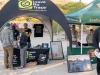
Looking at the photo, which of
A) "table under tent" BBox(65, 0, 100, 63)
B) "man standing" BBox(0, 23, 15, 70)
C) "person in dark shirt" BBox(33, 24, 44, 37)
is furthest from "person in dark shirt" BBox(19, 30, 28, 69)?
"person in dark shirt" BBox(33, 24, 44, 37)

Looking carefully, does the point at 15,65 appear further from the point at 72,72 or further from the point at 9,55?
the point at 72,72

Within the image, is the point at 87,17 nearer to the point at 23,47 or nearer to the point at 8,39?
the point at 23,47

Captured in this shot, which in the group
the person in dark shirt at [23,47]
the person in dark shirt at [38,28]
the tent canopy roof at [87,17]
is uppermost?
the tent canopy roof at [87,17]

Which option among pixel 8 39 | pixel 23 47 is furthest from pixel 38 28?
pixel 8 39

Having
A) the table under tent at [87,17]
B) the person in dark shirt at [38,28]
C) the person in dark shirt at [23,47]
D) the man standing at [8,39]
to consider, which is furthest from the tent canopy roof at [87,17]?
the person in dark shirt at [38,28]

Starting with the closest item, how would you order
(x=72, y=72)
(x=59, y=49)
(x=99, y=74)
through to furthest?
(x=99, y=74)
(x=72, y=72)
(x=59, y=49)

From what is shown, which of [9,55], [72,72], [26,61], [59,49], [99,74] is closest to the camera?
[99,74]

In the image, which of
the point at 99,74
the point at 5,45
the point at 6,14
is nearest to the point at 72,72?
the point at 99,74

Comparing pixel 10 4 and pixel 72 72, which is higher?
pixel 10 4

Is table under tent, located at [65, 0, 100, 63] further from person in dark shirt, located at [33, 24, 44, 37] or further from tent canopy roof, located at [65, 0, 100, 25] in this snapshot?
person in dark shirt, located at [33, 24, 44, 37]

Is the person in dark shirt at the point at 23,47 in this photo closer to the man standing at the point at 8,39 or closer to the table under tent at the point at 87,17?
the man standing at the point at 8,39

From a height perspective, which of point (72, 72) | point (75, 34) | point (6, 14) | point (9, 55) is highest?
point (6, 14)

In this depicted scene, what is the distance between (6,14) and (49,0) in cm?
181

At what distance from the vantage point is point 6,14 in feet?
34.2
